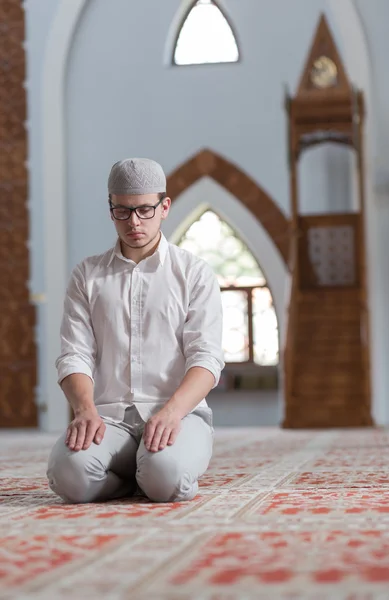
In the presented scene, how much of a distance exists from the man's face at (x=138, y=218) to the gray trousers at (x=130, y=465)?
1.74ft

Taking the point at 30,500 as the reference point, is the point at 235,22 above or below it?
above

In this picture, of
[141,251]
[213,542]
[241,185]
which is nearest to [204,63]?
[241,185]

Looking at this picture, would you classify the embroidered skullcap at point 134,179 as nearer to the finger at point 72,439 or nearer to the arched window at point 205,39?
the finger at point 72,439

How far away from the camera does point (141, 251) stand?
10.6 feet

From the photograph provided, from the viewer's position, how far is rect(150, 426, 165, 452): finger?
286 centimetres

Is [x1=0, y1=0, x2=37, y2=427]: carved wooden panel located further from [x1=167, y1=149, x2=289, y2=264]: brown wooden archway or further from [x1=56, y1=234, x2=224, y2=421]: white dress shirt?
[x1=56, y1=234, x2=224, y2=421]: white dress shirt

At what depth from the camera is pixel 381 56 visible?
1055 centimetres

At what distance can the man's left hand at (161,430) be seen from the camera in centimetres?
287

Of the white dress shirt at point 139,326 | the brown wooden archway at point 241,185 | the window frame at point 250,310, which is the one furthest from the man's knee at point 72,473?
the window frame at point 250,310

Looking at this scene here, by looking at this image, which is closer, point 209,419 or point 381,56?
point 209,419

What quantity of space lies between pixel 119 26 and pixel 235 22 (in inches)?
52.8

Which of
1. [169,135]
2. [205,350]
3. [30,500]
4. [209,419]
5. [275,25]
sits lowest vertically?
[30,500]

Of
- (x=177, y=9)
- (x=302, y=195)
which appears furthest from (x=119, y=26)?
(x=302, y=195)

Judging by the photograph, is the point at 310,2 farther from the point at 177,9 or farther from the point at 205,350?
the point at 205,350
